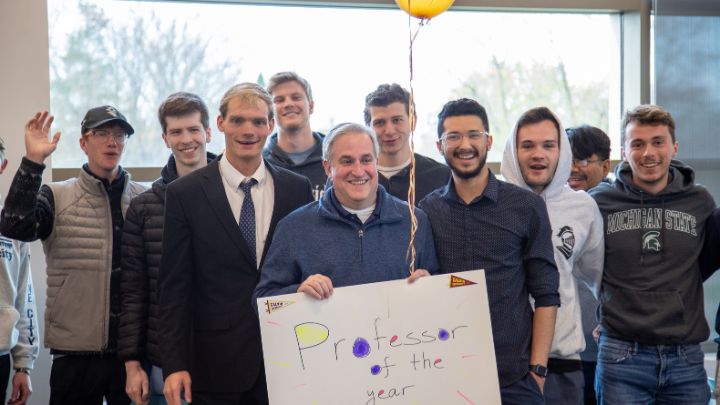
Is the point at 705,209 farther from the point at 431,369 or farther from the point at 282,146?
the point at 282,146

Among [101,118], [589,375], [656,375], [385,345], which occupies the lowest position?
[589,375]

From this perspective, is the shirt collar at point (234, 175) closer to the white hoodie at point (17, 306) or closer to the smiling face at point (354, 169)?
the smiling face at point (354, 169)

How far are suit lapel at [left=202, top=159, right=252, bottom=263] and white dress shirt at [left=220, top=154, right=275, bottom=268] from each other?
0.03 m

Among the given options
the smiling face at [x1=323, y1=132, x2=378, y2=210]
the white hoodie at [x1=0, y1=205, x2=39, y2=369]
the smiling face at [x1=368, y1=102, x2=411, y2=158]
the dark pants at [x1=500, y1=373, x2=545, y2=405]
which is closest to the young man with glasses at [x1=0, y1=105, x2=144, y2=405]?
the white hoodie at [x1=0, y1=205, x2=39, y2=369]

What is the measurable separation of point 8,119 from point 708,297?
3.84 meters

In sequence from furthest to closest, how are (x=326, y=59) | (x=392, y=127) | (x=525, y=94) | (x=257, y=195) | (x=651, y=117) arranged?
(x=525, y=94), (x=326, y=59), (x=392, y=127), (x=651, y=117), (x=257, y=195)

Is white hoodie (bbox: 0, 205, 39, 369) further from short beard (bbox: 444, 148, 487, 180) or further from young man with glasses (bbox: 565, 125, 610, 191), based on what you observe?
young man with glasses (bbox: 565, 125, 610, 191)

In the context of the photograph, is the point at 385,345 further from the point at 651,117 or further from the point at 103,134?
the point at 103,134

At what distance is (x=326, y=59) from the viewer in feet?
14.4

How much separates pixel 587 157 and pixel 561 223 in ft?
3.01

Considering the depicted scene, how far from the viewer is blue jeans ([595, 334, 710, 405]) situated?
102 inches

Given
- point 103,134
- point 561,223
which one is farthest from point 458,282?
point 103,134

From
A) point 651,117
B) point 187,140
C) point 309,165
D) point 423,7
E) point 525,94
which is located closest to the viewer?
point 423,7

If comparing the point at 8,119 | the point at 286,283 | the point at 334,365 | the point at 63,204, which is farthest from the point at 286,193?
the point at 8,119
